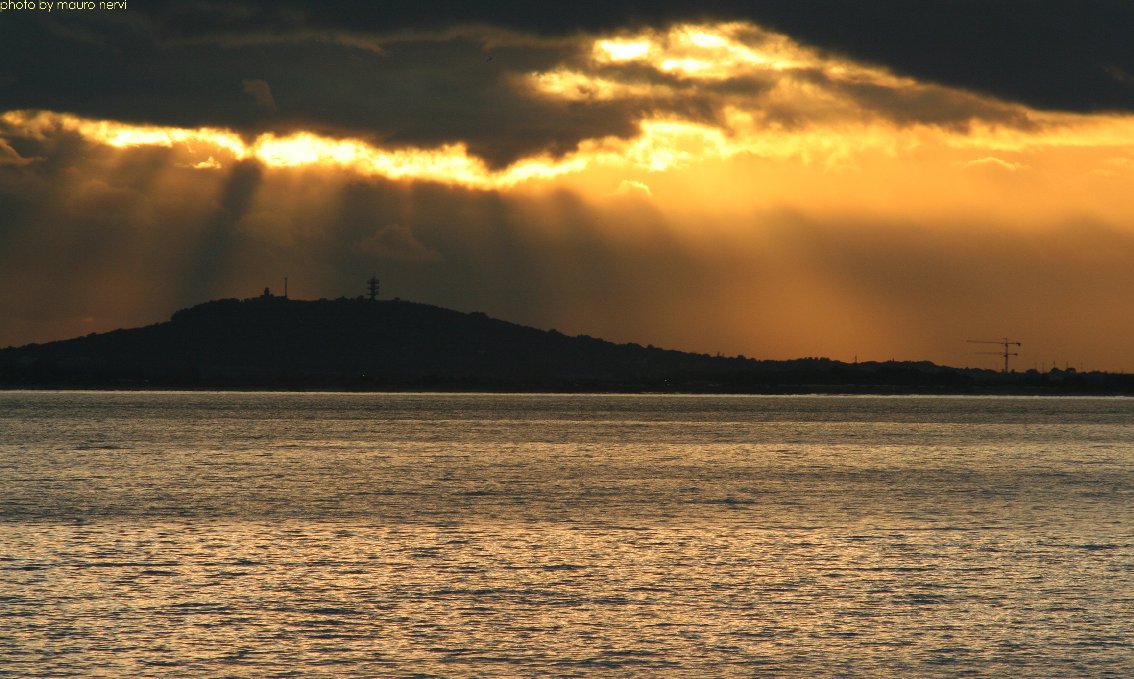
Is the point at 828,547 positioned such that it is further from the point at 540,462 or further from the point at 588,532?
the point at 540,462

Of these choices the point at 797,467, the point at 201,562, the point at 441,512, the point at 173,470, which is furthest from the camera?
the point at 797,467

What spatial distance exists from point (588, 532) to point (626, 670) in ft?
71.0

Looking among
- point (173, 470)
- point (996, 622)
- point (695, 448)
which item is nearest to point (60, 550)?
point (996, 622)

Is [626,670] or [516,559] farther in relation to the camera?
[516,559]

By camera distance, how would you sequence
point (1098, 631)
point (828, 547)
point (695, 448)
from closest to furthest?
1. point (1098, 631)
2. point (828, 547)
3. point (695, 448)

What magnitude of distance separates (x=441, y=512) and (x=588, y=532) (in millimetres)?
9297

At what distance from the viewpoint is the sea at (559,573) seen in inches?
1043

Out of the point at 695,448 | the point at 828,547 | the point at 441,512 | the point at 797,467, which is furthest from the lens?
the point at 695,448

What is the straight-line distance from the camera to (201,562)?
38.6 m

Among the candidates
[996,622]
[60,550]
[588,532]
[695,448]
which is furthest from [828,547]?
[695,448]

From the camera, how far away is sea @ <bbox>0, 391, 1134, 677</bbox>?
26.5m

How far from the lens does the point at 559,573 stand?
1449 inches

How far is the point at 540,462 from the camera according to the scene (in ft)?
307

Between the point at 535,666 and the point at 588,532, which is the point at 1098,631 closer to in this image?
the point at 535,666
